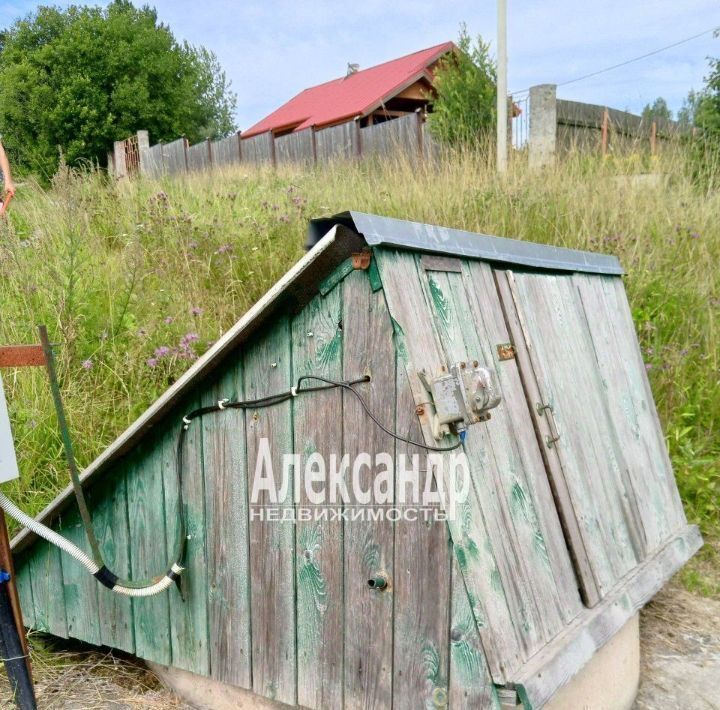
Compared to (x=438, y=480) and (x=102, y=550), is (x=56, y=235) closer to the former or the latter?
(x=102, y=550)

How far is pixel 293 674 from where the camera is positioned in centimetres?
206

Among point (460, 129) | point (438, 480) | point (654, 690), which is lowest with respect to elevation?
point (654, 690)

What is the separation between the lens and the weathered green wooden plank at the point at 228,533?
2.12 m

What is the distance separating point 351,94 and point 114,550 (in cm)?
2361

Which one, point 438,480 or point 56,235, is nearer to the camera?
point 438,480

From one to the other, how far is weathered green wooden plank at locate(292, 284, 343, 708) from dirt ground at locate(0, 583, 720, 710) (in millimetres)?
813

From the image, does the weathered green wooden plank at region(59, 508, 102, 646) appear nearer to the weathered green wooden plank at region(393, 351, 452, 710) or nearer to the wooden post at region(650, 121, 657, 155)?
the weathered green wooden plank at region(393, 351, 452, 710)

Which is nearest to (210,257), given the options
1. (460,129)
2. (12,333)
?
(12,333)

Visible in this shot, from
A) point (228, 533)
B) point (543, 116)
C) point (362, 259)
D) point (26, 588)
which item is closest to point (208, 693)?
point (228, 533)

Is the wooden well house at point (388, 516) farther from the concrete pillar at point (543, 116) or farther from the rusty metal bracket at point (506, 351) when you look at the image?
the concrete pillar at point (543, 116)

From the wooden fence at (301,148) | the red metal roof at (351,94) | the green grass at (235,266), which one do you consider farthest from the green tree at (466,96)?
the red metal roof at (351,94)

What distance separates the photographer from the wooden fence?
31.3 feet

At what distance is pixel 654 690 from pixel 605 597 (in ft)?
2.92

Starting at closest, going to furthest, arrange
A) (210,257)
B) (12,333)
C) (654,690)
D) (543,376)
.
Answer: (543,376), (654,690), (12,333), (210,257)
